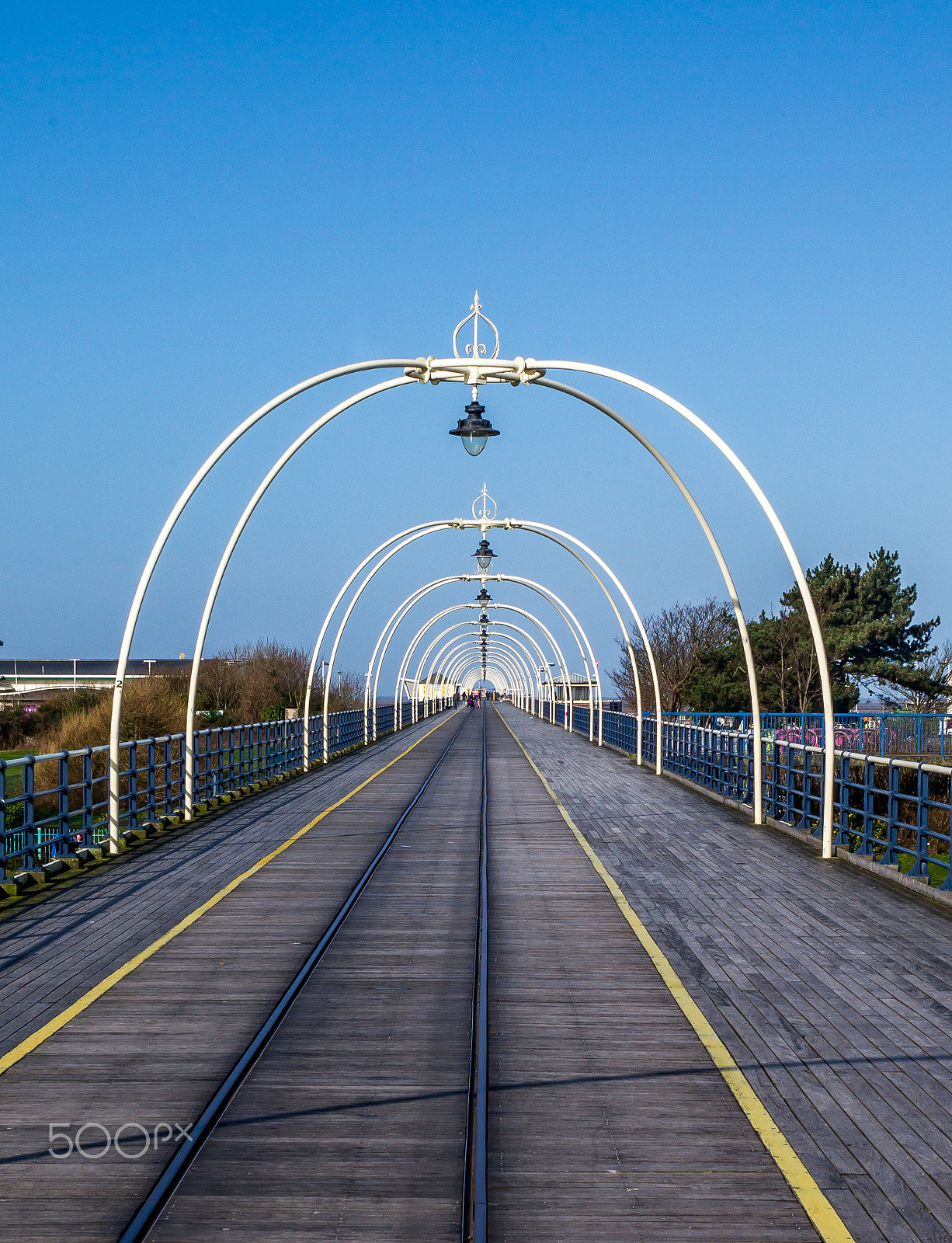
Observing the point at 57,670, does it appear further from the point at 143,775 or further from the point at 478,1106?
the point at 478,1106

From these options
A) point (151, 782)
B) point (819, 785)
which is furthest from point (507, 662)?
point (151, 782)

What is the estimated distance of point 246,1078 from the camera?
19.3ft

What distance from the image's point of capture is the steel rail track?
4.32 metres

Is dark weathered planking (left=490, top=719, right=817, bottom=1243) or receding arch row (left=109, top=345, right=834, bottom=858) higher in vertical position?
receding arch row (left=109, top=345, right=834, bottom=858)

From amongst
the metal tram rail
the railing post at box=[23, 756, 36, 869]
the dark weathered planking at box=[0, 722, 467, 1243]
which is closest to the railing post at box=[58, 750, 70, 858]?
the railing post at box=[23, 756, 36, 869]

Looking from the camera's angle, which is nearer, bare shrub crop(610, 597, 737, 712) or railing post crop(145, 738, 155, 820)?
railing post crop(145, 738, 155, 820)

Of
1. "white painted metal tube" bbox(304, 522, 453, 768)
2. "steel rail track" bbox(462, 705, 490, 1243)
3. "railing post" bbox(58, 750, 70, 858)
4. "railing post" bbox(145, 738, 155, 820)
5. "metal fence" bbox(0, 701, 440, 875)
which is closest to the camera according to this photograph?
"steel rail track" bbox(462, 705, 490, 1243)

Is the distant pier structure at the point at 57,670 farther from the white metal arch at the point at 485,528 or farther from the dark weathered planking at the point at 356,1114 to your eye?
the dark weathered planking at the point at 356,1114

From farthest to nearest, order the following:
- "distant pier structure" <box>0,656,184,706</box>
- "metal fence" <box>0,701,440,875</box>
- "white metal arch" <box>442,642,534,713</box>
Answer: "distant pier structure" <box>0,656,184,706</box> < "white metal arch" <box>442,642,534,713</box> < "metal fence" <box>0,701,440,875</box>

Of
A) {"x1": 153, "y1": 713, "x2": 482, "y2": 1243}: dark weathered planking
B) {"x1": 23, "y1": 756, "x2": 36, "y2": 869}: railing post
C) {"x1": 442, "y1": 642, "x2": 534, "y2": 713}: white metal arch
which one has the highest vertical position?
{"x1": 442, "y1": 642, "x2": 534, "y2": 713}: white metal arch

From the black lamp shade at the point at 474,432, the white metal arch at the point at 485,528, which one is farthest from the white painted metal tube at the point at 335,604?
the black lamp shade at the point at 474,432

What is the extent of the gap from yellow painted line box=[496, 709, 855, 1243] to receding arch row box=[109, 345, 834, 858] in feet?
22.9

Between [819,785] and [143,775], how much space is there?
1361 cm

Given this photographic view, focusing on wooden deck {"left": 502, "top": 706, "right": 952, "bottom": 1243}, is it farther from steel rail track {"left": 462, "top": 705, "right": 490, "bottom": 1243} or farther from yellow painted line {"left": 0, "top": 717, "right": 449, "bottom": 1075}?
yellow painted line {"left": 0, "top": 717, "right": 449, "bottom": 1075}
